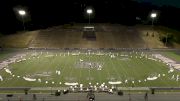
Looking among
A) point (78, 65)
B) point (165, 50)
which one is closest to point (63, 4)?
point (165, 50)

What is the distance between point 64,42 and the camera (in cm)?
7294

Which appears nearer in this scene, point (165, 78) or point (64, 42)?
point (165, 78)

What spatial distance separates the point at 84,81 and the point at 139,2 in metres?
70.4

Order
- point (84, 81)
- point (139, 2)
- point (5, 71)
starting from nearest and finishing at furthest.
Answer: point (84, 81) < point (5, 71) < point (139, 2)

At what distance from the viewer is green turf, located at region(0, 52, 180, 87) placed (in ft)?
138

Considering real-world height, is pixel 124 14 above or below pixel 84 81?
above

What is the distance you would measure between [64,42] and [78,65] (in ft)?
71.7

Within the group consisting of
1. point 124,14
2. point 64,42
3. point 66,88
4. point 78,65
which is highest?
point 124,14

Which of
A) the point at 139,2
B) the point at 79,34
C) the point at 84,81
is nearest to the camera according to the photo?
the point at 84,81

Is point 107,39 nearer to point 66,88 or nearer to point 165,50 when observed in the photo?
point 165,50

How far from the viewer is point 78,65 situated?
5178 cm

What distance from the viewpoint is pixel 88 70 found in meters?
48.3

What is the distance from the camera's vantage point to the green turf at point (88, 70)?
1656 inches

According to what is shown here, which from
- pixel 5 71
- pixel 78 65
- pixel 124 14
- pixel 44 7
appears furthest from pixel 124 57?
pixel 44 7
